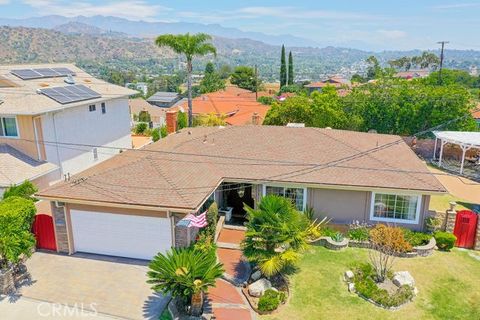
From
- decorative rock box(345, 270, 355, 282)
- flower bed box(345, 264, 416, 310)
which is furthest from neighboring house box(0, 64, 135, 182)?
flower bed box(345, 264, 416, 310)

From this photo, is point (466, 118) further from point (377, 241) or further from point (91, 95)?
point (91, 95)

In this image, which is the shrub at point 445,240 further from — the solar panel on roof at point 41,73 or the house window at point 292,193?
the solar panel on roof at point 41,73

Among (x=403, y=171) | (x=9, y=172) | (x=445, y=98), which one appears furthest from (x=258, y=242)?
(x=445, y=98)

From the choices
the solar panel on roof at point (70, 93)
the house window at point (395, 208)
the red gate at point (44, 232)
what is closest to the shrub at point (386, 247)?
the house window at point (395, 208)

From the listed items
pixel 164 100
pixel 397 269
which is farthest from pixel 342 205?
pixel 164 100

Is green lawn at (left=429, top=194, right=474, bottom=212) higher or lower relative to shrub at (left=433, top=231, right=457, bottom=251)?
lower

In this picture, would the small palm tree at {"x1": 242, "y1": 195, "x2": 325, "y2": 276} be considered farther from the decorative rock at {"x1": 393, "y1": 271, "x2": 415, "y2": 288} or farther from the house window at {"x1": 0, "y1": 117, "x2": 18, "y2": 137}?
the house window at {"x1": 0, "y1": 117, "x2": 18, "y2": 137}

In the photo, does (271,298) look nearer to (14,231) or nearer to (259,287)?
(259,287)
